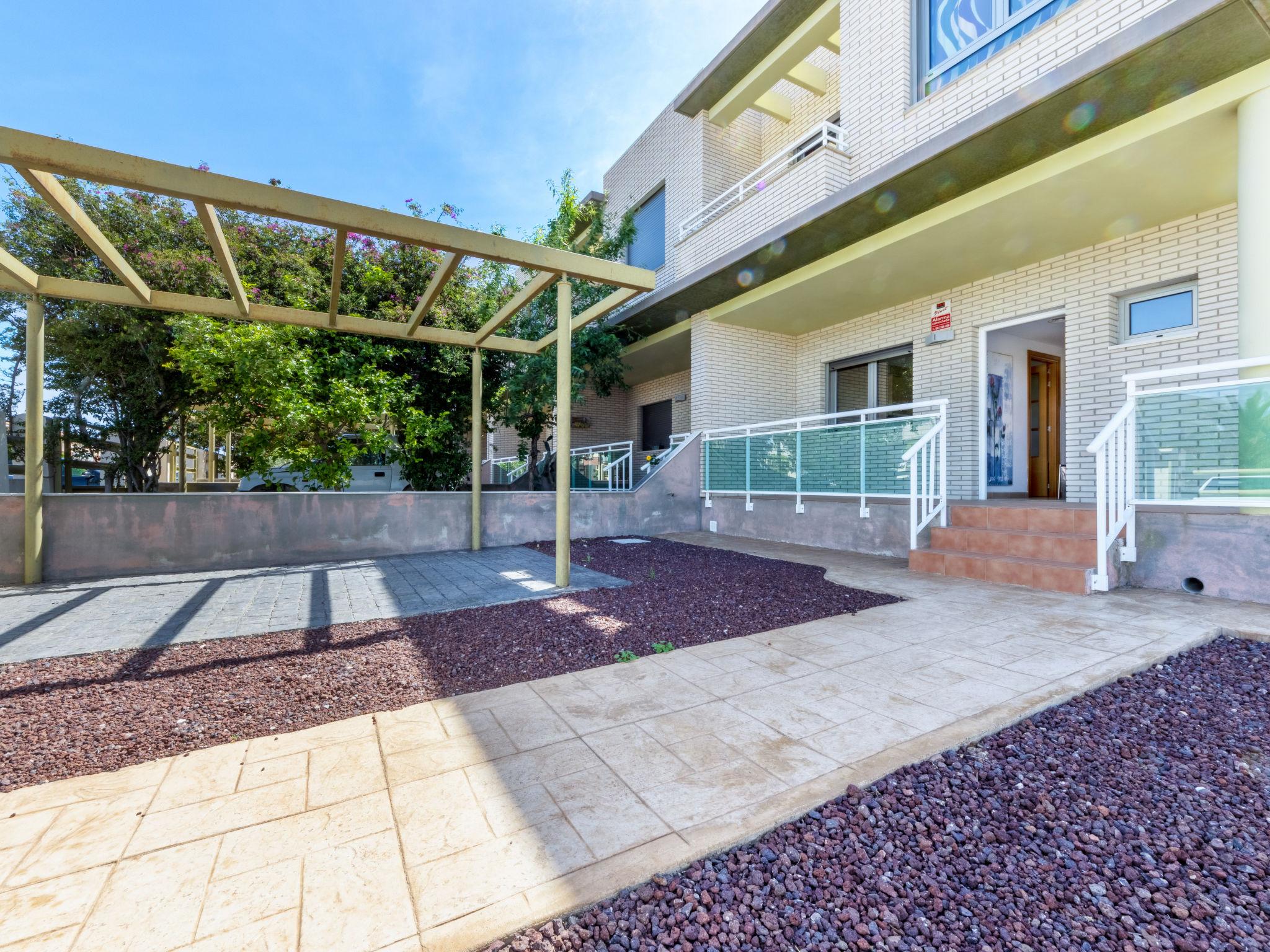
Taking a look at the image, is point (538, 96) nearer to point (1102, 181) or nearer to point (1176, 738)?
point (1102, 181)

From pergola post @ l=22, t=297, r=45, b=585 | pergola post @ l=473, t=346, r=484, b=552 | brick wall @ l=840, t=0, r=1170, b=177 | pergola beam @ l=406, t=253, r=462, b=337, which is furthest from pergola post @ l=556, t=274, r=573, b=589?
pergola post @ l=22, t=297, r=45, b=585

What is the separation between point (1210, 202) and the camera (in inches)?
223

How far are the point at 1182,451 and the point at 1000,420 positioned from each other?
12.6 ft

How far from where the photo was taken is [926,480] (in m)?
6.22

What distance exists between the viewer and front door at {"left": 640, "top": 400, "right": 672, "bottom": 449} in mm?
14281

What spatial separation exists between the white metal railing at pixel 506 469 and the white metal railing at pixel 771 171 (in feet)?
19.4

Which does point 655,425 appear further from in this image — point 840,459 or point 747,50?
point 747,50

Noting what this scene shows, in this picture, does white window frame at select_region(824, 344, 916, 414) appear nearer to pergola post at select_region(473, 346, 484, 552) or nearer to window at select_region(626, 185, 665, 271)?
window at select_region(626, 185, 665, 271)

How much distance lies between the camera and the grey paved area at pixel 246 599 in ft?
12.3

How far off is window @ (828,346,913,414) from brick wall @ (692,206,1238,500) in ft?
0.71

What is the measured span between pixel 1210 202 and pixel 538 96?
31.0 feet

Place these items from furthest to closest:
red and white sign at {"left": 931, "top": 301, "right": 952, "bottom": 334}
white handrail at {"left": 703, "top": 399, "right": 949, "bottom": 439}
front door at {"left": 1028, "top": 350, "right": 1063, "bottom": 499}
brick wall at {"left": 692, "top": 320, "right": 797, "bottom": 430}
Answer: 1. brick wall at {"left": 692, "top": 320, "right": 797, "bottom": 430}
2. front door at {"left": 1028, "top": 350, "right": 1063, "bottom": 499}
3. red and white sign at {"left": 931, "top": 301, "right": 952, "bottom": 334}
4. white handrail at {"left": 703, "top": 399, "right": 949, "bottom": 439}

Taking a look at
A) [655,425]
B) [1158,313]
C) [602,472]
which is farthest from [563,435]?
[655,425]

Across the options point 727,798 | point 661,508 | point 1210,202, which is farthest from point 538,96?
point 727,798
